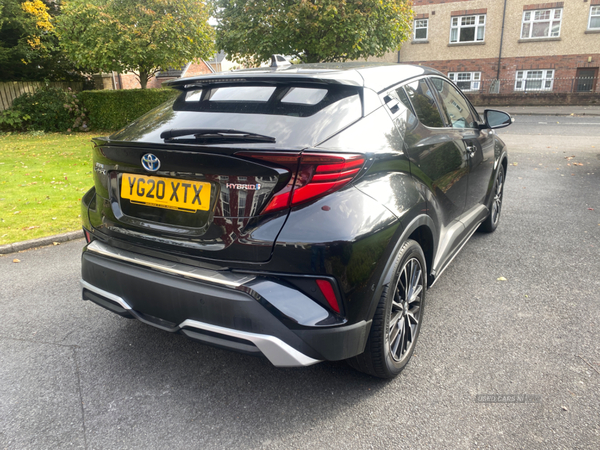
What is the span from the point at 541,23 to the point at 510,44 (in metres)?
1.89

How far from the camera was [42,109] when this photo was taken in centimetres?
1822

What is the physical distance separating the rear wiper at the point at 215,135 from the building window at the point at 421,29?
3140 centimetres

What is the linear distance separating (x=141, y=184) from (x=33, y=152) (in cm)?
1201

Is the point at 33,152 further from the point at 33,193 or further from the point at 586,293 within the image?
the point at 586,293

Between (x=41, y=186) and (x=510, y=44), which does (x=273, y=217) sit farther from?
(x=510, y=44)

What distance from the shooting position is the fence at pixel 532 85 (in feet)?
88.9

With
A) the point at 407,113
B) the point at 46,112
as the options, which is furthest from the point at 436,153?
the point at 46,112

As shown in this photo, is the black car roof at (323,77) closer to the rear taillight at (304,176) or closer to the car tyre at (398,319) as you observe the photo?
the rear taillight at (304,176)

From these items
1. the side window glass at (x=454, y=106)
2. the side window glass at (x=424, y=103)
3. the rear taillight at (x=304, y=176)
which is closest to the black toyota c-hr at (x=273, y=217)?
the rear taillight at (x=304, y=176)

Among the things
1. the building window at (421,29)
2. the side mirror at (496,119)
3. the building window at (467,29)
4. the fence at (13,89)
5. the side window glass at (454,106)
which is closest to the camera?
the side window glass at (454,106)

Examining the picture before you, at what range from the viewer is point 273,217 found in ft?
6.82

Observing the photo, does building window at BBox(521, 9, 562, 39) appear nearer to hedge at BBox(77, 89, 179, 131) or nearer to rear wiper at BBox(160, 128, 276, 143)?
hedge at BBox(77, 89, 179, 131)

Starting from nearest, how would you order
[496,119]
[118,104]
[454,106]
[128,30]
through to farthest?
1. [454,106]
2. [496,119]
3. [128,30]
4. [118,104]

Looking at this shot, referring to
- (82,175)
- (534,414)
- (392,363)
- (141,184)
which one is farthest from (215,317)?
(82,175)
